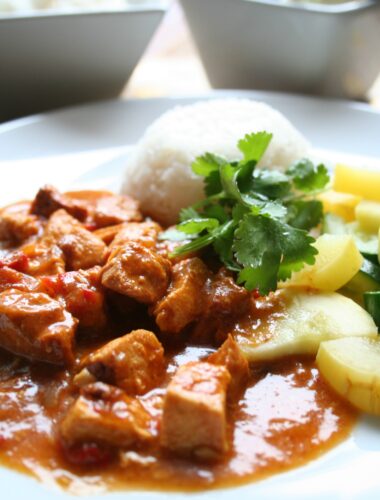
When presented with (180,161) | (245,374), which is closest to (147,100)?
(180,161)

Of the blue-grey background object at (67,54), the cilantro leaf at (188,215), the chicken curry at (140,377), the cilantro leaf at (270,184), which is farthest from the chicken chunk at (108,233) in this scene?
the blue-grey background object at (67,54)

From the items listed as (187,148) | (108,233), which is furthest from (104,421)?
(187,148)

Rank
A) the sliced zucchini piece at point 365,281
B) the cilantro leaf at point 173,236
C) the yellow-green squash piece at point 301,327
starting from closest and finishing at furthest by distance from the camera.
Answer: the yellow-green squash piece at point 301,327
the sliced zucchini piece at point 365,281
the cilantro leaf at point 173,236

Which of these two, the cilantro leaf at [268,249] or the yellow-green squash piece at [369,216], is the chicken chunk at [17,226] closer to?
the cilantro leaf at [268,249]

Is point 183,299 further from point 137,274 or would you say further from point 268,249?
point 268,249

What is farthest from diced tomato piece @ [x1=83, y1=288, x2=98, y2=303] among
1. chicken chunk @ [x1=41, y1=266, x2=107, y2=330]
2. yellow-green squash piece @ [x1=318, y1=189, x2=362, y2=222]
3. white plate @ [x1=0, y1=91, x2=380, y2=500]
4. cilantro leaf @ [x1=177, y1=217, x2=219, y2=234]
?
yellow-green squash piece @ [x1=318, y1=189, x2=362, y2=222]

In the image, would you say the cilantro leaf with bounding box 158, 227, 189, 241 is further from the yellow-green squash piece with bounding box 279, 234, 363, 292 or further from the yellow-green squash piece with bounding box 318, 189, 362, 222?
the yellow-green squash piece with bounding box 318, 189, 362, 222

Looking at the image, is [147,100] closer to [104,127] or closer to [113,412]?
[104,127]
